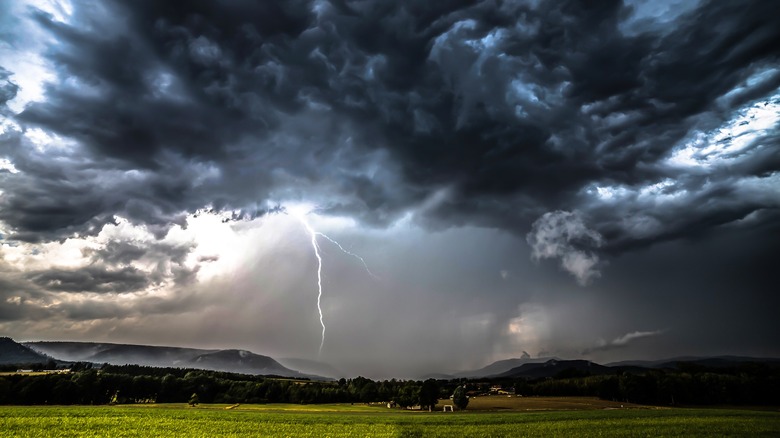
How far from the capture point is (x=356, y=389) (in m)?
120

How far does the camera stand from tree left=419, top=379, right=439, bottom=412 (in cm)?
9069

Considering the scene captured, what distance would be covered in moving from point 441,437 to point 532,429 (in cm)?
1134

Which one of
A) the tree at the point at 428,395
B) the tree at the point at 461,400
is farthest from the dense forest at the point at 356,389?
→ the tree at the point at 461,400

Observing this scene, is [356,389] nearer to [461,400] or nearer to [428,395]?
[428,395]

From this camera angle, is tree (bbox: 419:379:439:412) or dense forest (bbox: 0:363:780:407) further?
dense forest (bbox: 0:363:780:407)

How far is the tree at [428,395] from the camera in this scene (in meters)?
90.7

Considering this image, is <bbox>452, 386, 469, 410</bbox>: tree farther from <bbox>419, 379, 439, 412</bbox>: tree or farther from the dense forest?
the dense forest

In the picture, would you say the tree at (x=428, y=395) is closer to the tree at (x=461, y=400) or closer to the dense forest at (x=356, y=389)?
the dense forest at (x=356, y=389)

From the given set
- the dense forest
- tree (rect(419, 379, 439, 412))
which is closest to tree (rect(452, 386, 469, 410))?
tree (rect(419, 379, 439, 412))

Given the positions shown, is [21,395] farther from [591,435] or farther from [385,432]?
[591,435]

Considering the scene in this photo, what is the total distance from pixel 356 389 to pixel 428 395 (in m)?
36.2

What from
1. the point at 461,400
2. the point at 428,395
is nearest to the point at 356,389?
the point at 428,395


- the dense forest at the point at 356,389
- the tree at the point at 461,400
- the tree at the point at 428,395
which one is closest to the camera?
the tree at the point at 461,400

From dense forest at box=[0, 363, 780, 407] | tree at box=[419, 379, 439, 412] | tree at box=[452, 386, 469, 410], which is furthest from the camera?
dense forest at box=[0, 363, 780, 407]
